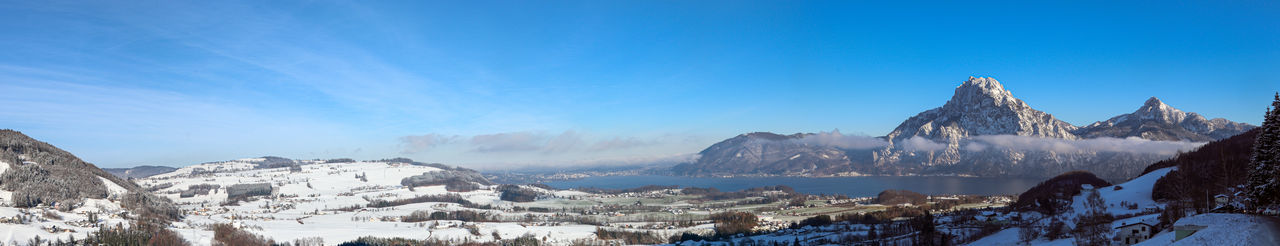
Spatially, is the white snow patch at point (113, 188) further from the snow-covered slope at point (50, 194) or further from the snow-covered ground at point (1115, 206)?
the snow-covered ground at point (1115, 206)

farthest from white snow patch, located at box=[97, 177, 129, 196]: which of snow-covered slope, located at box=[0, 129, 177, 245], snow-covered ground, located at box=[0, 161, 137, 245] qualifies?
snow-covered ground, located at box=[0, 161, 137, 245]

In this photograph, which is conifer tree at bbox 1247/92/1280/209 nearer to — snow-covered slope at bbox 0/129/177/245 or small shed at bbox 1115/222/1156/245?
small shed at bbox 1115/222/1156/245

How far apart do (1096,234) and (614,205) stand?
133406 millimetres

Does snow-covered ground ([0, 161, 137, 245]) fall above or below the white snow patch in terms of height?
below

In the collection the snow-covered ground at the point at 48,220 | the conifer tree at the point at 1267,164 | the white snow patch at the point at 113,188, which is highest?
the conifer tree at the point at 1267,164

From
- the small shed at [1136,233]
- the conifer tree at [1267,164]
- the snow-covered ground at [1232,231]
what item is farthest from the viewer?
the small shed at [1136,233]

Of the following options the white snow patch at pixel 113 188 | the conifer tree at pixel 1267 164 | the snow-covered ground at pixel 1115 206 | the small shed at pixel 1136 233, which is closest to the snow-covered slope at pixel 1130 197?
the snow-covered ground at pixel 1115 206

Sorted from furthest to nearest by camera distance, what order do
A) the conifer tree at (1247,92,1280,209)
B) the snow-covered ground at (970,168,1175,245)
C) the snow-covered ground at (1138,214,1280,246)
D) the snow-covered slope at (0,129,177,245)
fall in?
the snow-covered slope at (0,129,177,245), the snow-covered ground at (970,168,1175,245), the conifer tree at (1247,92,1280,209), the snow-covered ground at (1138,214,1280,246)

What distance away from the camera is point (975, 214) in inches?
3647

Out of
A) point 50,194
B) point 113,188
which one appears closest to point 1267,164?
point 50,194

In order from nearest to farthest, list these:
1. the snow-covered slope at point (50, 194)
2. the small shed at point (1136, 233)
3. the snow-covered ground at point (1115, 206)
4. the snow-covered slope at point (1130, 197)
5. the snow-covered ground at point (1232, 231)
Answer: the snow-covered ground at point (1232, 231) → the small shed at point (1136, 233) → the snow-covered ground at point (1115, 206) → the snow-covered slope at point (1130, 197) → the snow-covered slope at point (50, 194)

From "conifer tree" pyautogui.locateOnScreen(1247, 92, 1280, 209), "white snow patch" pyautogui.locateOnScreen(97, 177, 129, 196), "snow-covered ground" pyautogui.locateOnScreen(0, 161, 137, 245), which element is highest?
"conifer tree" pyautogui.locateOnScreen(1247, 92, 1280, 209)

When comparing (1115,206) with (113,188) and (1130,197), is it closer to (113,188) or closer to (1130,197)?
(1130,197)

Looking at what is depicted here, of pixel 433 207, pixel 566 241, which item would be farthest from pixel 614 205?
pixel 566 241
